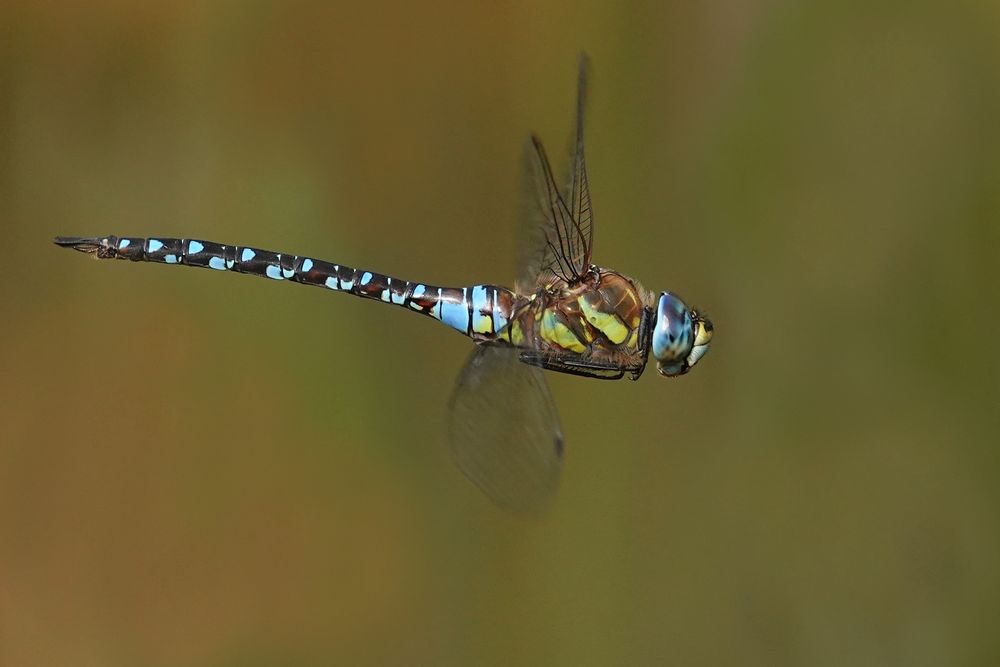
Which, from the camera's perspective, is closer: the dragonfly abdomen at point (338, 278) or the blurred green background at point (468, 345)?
the dragonfly abdomen at point (338, 278)

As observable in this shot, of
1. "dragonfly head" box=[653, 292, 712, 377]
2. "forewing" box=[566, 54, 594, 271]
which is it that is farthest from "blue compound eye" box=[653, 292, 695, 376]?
"forewing" box=[566, 54, 594, 271]

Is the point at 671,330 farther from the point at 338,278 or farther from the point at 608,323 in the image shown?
the point at 338,278

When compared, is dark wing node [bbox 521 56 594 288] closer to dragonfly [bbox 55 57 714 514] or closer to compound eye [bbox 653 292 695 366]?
dragonfly [bbox 55 57 714 514]

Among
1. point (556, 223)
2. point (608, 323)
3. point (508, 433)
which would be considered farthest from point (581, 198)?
point (508, 433)

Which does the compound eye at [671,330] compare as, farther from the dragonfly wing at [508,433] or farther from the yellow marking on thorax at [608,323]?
the dragonfly wing at [508,433]

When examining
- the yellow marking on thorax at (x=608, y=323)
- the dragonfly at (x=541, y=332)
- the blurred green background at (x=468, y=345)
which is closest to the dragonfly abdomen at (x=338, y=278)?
the dragonfly at (x=541, y=332)

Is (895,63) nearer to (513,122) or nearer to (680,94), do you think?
(680,94)

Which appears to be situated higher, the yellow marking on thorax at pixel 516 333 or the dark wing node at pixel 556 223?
the dark wing node at pixel 556 223

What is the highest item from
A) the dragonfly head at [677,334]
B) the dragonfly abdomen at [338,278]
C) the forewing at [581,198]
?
the forewing at [581,198]
